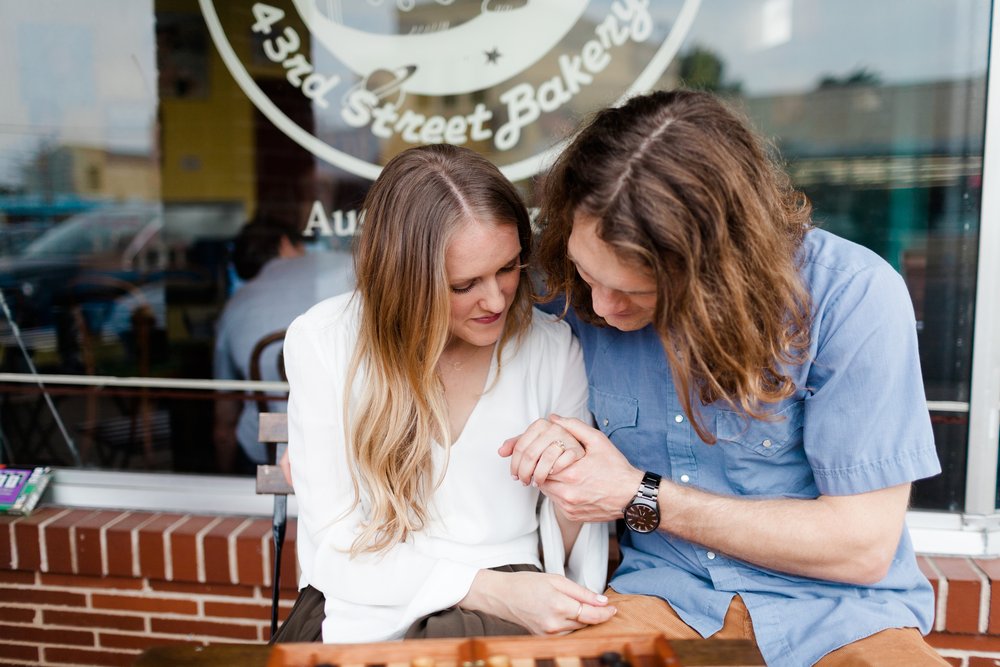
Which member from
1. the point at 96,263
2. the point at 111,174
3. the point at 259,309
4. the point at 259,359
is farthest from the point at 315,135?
the point at 96,263

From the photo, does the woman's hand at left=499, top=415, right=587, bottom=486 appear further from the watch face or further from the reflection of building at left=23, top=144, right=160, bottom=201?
the reflection of building at left=23, top=144, right=160, bottom=201

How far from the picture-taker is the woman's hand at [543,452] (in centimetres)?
143

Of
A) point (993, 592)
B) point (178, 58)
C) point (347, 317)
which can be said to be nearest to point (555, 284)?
point (347, 317)

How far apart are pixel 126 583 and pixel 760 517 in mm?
1938

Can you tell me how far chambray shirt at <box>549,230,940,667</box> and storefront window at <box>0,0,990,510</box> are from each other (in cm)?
64

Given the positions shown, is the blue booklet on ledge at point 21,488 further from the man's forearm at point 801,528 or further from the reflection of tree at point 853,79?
the reflection of tree at point 853,79

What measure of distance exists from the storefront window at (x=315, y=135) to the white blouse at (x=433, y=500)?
1.83 ft

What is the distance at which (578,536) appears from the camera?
1.68 meters

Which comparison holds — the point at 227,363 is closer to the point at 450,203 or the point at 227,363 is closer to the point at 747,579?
the point at 450,203

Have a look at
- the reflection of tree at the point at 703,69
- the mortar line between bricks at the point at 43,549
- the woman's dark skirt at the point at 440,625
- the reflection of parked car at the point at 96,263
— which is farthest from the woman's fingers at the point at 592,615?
the reflection of parked car at the point at 96,263

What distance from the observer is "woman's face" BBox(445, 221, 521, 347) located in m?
1.51

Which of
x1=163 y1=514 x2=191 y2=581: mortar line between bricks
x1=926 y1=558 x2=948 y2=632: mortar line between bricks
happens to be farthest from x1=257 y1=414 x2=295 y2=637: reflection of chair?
x1=926 y1=558 x2=948 y2=632: mortar line between bricks

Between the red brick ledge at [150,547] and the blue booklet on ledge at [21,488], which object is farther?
the blue booklet on ledge at [21,488]

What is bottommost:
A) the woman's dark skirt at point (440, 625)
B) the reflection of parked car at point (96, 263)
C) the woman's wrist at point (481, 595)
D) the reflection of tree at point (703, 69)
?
the woman's dark skirt at point (440, 625)
